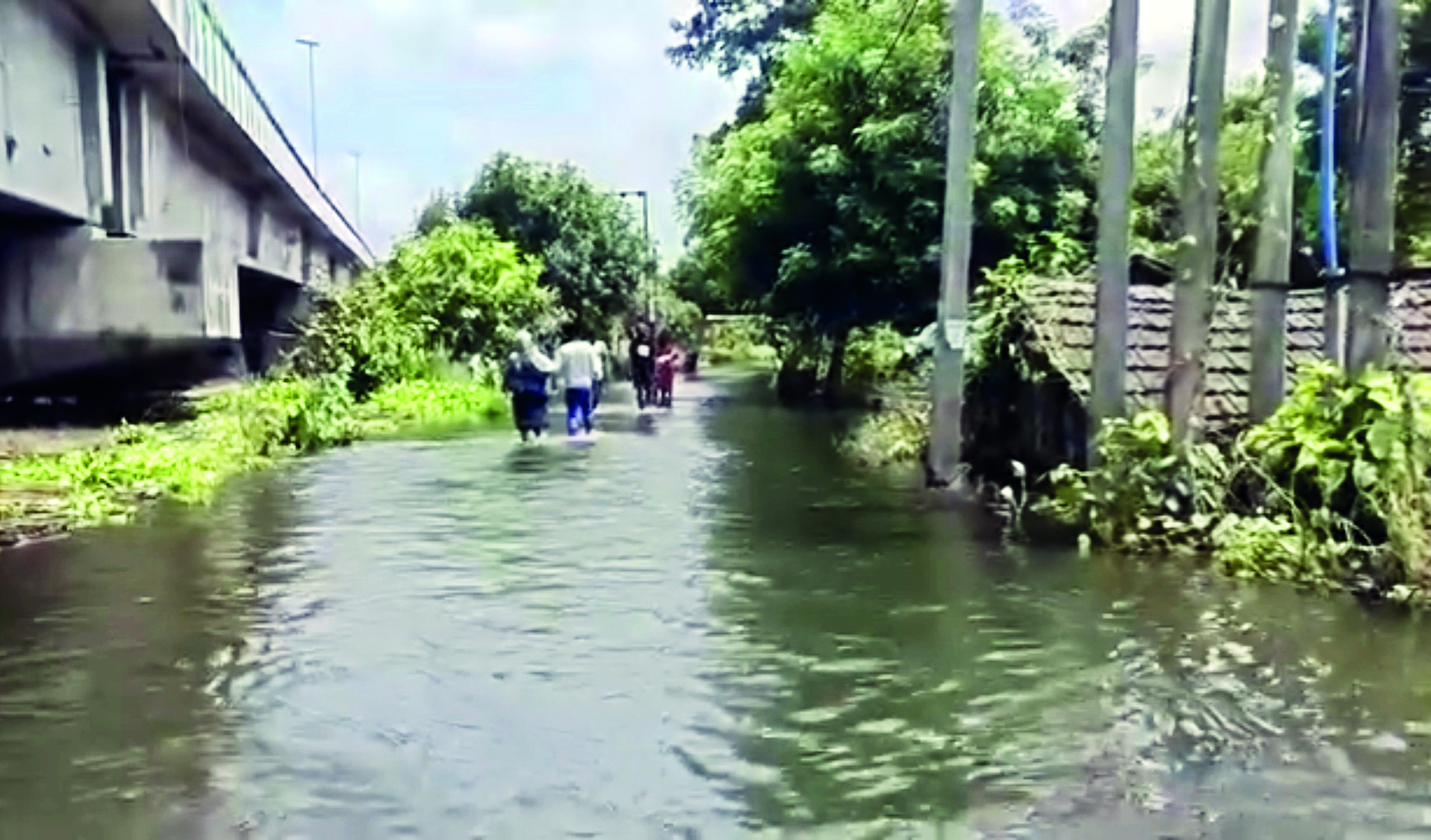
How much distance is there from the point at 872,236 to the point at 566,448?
6.71m

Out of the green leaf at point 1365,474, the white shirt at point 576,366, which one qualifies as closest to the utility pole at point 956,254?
the green leaf at point 1365,474

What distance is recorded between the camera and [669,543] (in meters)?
14.8

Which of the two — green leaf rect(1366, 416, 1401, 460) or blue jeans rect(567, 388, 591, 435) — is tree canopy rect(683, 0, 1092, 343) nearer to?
blue jeans rect(567, 388, 591, 435)

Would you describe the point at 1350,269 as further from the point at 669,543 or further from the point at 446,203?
the point at 446,203

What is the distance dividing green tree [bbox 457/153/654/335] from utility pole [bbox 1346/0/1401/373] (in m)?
38.4

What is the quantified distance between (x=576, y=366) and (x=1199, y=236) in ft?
41.1

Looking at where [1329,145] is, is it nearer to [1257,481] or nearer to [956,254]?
[956,254]

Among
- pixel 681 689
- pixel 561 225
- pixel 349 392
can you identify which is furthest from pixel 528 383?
pixel 561 225

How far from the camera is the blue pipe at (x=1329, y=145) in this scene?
16531mm

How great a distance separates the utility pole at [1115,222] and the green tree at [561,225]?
35.3 meters

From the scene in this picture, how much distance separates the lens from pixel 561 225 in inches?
2007

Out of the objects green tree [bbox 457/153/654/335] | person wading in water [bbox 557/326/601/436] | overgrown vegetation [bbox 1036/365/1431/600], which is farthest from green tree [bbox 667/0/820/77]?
overgrown vegetation [bbox 1036/365/1431/600]

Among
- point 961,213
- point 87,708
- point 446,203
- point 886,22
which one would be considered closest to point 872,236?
point 886,22

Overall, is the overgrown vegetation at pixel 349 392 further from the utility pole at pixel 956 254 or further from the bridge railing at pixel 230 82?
the utility pole at pixel 956 254
